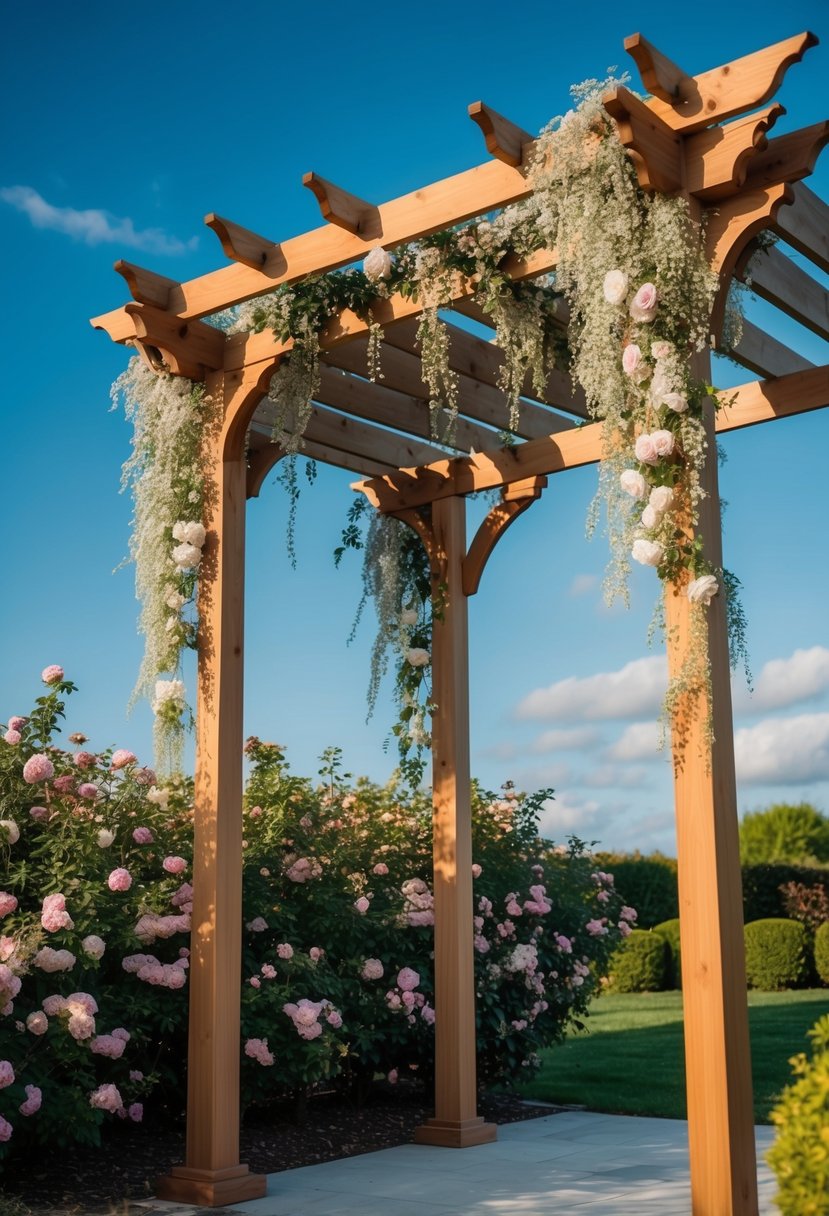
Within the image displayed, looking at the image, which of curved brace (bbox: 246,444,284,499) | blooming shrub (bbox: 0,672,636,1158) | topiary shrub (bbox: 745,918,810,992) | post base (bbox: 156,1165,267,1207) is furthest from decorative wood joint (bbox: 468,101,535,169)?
topiary shrub (bbox: 745,918,810,992)

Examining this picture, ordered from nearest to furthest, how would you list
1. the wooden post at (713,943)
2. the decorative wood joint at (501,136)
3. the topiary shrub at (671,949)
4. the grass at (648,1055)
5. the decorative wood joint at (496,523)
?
the wooden post at (713,943) < the decorative wood joint at (501,136) < the decorative wood joint at (496,523) < the grass at (648,1055) < the topiary shrub at (671,949)

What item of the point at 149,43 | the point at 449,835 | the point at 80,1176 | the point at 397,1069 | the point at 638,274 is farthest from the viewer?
the point at 149,43

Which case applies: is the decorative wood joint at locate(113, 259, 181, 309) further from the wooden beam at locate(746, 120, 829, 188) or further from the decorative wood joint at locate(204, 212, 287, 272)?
the wooden beam at locate(746, 120, 829, 188)

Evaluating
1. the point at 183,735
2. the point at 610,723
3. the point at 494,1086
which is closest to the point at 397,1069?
the point at 494,1086

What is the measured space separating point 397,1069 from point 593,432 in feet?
11.3

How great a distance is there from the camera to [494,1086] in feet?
21.1

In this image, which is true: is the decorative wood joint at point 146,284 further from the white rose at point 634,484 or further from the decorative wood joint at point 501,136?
the white rose at point 634,484

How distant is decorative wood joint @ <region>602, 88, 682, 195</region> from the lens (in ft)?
10.7

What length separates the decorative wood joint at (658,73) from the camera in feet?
10.5

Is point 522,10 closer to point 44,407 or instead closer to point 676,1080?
point 44,407

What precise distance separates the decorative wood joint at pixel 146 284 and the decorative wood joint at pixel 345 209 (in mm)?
898

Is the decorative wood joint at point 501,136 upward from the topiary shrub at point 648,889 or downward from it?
upward

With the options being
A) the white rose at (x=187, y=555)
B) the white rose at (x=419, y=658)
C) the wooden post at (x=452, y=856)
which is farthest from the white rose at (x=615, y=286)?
the white rose at (x=419, y=658)

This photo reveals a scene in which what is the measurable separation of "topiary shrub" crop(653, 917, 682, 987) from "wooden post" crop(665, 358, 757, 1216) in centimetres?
903
